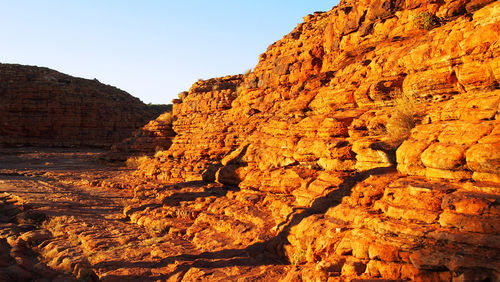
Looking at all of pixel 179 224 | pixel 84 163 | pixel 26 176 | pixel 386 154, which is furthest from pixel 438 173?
pixel 84 163

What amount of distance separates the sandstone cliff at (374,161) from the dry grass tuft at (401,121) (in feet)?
0.09

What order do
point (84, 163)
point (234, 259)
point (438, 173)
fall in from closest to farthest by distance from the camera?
1. point (438, 173)
2. point (234, 259)
3. point (84, 163)

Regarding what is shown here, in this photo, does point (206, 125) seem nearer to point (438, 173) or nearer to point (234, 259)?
point (234, 259)

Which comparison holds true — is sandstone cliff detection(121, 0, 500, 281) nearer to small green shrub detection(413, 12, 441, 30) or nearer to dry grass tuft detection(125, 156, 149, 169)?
small green shrub detection(413, 12, 441, 30)

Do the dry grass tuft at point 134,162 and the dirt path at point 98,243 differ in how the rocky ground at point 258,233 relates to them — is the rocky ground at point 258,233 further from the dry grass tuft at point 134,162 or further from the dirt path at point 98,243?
the dry grass tuft at point 134,162

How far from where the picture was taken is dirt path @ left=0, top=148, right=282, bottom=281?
6.38 meters

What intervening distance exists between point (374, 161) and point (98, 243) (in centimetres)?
719

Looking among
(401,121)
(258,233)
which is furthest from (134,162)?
(401,121)

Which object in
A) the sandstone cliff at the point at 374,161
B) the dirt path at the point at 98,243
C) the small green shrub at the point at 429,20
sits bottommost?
the dirt path at the point at 98,243

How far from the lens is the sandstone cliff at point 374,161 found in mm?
4285

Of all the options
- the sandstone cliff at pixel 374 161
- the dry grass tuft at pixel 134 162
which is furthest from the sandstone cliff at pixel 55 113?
the sandstone cliff at pixel 374 161

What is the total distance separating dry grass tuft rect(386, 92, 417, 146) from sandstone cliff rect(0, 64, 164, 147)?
1349 inches

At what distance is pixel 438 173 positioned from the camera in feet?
16.6

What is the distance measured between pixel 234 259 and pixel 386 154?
4.01 metres
